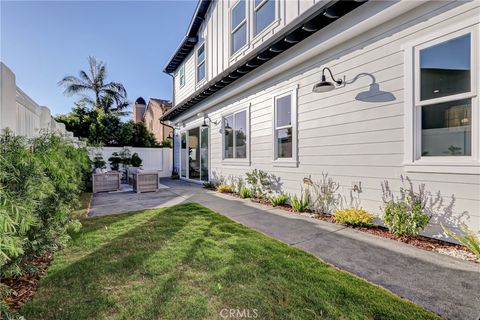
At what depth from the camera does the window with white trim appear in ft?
18.1

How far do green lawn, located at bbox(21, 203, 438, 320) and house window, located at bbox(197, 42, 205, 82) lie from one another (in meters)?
8.77

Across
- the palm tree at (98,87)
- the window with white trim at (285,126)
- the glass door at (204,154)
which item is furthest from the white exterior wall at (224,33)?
the palm tree at (98,87)

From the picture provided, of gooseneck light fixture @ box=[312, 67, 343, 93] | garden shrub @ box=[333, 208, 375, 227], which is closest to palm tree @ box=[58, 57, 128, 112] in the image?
gooseneck light fixture @ box=[312, 67, 343, 93]

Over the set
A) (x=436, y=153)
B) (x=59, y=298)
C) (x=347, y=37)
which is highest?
(x=347, y=37)

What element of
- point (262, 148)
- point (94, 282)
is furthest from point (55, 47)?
point (94, 282)

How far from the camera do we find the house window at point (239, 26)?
7389 mm

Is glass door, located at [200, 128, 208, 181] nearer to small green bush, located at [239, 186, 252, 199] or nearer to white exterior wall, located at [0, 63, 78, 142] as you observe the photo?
small green bush, located at [239, 186, 252, 199]

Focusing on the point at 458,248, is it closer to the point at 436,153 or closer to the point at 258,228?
the point at 436,153

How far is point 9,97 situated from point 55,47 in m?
8.34

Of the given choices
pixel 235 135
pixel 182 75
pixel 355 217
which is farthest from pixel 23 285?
pixel 182 75

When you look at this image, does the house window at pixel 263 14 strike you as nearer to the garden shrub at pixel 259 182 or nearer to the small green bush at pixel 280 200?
the garden shrub at pixel 259 182

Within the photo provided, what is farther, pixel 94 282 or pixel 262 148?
pixel 262 148

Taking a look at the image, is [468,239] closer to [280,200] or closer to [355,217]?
[355,217]

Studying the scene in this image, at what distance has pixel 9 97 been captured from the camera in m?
2.68
